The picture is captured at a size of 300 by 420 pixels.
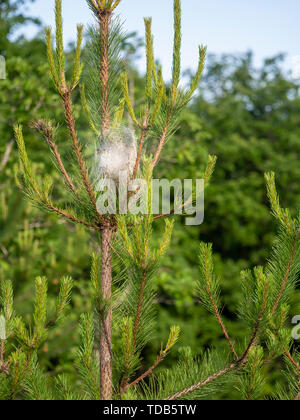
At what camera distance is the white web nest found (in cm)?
200

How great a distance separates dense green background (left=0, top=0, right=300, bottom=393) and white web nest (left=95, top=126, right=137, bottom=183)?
2.57 meters

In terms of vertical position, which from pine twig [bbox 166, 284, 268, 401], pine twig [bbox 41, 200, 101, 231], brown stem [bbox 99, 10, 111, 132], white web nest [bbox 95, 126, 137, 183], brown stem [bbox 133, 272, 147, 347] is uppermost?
brown stem [bbox 99, 10, 111, 132]

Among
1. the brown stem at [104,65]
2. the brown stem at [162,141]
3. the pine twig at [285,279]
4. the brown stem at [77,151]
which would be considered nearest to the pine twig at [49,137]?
the brown stem at [77,151]

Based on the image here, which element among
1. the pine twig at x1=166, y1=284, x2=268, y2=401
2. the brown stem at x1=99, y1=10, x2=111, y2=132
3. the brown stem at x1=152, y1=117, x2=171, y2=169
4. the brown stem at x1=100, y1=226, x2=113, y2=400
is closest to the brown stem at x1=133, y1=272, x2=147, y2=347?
the brown stem at x1=100, y1=226, x2=113, y2=400

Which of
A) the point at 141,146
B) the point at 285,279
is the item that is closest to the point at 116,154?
the point at 141,146

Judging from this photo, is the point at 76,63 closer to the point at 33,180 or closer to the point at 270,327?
the point at 33,180

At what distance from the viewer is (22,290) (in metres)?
4.92

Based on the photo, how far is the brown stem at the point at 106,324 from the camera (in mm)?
1916

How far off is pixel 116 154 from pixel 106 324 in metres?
0.78

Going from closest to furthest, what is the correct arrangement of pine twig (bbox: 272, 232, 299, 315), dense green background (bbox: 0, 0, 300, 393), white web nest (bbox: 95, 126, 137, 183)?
pine twig (bbox: 272, 232, 299, 315) < white web nest (bbox: 95, 126, 137, 183) < dense green background (bbox: 0, 0, 300, 393)

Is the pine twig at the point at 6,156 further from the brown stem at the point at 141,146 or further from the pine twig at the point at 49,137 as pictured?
the brown stem at the point at 141,146

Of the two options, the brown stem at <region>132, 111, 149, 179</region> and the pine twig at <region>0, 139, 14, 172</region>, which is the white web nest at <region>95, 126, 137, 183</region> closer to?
the brown stem at <region>132, 111, 149, 179</region>

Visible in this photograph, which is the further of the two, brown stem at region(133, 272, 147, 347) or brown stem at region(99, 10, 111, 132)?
brown stem at region(99, 10, 111, 132)

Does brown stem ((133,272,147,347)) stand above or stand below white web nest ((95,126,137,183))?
below
